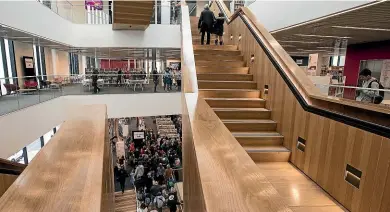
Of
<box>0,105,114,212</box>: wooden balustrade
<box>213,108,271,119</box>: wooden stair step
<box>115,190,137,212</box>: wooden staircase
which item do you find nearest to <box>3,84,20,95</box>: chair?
<box>115,190,137,212</box>: wooden staircase

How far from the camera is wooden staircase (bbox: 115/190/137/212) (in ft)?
32.4

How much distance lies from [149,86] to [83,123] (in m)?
8.74

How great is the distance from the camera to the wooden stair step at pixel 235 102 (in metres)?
4.27

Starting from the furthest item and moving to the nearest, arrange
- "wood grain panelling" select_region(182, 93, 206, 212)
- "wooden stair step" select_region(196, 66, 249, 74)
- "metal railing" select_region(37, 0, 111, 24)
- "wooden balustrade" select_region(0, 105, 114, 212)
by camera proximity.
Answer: "metal railing" select_region(37, 0, 111, 24) → "wooden stair step" select_region(196, 66, 249, 74) → "wood grain panelling" select_region(182, 93, 206, 212) → "wooden balustrade" select_region(0, 105, 114, 212)

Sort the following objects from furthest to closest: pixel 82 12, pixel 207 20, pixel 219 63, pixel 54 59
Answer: pixel 54 59
pixel 82 12
pixel 207 20
pixel 219 63

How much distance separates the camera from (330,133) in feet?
8.74

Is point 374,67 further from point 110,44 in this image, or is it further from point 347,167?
point 110,44

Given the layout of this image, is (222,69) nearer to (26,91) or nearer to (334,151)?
(334,151)

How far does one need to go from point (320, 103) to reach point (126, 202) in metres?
9.10

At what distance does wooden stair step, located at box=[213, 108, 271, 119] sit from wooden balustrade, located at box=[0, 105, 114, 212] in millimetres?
2295

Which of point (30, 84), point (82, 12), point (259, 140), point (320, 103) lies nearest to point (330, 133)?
point (320, 103)

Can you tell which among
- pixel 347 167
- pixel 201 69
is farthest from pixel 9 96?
pixel 347 167

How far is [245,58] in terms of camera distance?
→ 5.65m

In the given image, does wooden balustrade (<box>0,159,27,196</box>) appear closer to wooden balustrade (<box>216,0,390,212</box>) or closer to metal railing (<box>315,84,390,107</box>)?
wooden balustrade (<box>216,0,390,212</box>)
